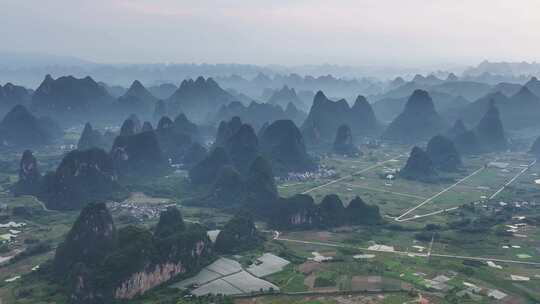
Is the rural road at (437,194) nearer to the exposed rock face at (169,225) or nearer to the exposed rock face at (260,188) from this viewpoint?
the exposed rock face at (260,188)

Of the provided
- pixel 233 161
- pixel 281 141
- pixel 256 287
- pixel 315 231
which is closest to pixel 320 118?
pixel 281 141

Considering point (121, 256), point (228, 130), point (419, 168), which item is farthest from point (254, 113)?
point (121, 256)

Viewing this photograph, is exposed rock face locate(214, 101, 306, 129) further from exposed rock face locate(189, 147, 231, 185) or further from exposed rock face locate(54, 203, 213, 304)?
exposed rock face locate(54, 203, 213, 304)

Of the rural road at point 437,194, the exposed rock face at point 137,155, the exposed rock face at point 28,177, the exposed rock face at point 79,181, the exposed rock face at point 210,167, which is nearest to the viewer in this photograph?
the rural road at point 437,194

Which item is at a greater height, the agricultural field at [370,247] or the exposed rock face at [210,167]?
the exposed rock face at [210,167]

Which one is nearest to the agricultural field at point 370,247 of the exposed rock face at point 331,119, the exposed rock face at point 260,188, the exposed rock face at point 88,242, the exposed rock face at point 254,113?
the exposed rock face at point 88,242

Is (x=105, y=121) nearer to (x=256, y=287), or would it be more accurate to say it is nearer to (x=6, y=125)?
(x=6, y=125)

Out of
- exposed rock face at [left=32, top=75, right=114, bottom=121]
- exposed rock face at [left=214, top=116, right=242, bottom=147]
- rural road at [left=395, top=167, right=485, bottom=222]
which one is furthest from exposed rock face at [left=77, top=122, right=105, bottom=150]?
rural road at [left=395, top=167, right=485, bottom=222]
